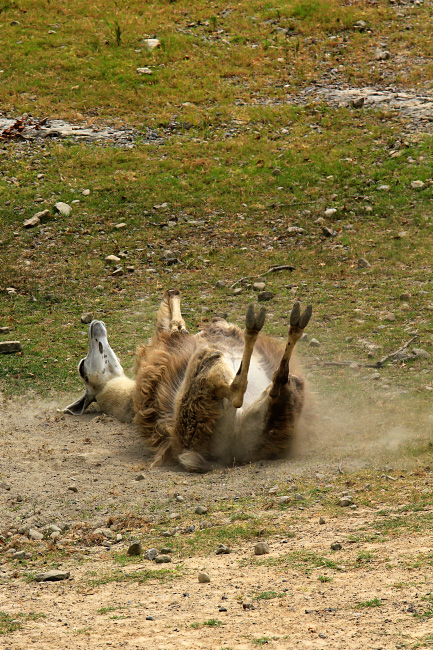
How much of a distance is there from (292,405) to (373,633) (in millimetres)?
3048

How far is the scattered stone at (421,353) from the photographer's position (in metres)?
7.98

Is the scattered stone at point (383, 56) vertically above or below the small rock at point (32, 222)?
above

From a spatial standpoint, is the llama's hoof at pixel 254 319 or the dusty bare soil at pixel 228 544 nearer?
the dusty bare soil at pixel 228 544

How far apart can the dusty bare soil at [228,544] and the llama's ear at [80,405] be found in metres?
0.84

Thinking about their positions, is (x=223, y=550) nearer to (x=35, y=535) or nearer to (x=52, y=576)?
(x=52, y=576)

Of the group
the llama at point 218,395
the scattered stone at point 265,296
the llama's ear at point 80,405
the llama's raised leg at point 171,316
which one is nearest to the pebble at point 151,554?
the llama at point 218,395

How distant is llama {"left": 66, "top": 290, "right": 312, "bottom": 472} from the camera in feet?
20.2

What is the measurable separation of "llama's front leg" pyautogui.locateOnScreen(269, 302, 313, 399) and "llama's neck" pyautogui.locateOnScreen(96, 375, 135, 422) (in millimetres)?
2248

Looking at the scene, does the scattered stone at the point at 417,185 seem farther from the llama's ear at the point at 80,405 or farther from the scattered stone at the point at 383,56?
the llama's ear at the point at 80,405

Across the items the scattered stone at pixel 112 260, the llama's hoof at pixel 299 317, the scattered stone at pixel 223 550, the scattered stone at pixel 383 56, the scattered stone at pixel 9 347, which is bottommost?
the scattered stone at pixel 112 260

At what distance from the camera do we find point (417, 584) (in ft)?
11.9

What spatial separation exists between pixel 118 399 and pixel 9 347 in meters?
2.20

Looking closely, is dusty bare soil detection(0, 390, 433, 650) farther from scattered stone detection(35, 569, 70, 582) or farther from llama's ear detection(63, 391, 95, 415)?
llama's ear detection(63, 391, 95, 415)

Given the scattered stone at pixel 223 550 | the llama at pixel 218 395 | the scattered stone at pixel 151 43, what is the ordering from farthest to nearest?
1. the scattered stone at pixel 151 43
2. the llama at pixel 218 395
3. the scattered stone at pixel 223 550
